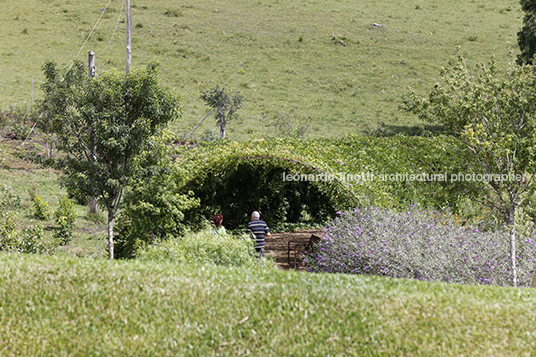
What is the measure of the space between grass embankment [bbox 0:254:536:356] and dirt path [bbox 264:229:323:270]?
5851mm

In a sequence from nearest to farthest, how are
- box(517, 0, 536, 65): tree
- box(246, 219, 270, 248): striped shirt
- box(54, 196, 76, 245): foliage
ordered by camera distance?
1. box(246, 219, 270, 248): striped shirt
2. box(54, 196, 76, 245): foliage
3. box(517, 0, 536, 65): tree

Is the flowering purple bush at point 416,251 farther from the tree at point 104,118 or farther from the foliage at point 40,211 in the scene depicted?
the foliage at point 40,211

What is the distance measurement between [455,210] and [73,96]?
852 centimetres

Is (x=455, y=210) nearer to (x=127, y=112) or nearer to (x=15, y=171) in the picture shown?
(x=127, y=112)

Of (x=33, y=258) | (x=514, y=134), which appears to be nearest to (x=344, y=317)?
(x=33, y=258)

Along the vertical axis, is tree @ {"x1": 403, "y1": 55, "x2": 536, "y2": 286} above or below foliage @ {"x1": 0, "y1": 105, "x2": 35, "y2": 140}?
above

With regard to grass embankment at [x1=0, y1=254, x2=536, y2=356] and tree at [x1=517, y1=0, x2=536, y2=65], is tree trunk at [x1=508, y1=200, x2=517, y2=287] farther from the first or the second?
tree at [x1=517, y1=0, x2=536, y2=65]

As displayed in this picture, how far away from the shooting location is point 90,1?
150ft

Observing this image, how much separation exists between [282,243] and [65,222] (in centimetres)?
595

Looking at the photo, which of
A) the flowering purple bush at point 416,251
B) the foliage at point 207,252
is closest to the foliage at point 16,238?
the foliage at point 207,252

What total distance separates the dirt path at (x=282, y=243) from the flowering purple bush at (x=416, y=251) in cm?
261

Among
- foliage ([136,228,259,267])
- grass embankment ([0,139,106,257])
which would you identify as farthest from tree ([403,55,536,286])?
grass embankment ([0,139,106,257])

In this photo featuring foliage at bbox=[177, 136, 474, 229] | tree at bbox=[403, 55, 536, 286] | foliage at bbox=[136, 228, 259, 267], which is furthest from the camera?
foliage at bbox=[177, 136, 474, 229]

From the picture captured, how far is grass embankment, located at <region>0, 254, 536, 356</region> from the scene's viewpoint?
4109mm
